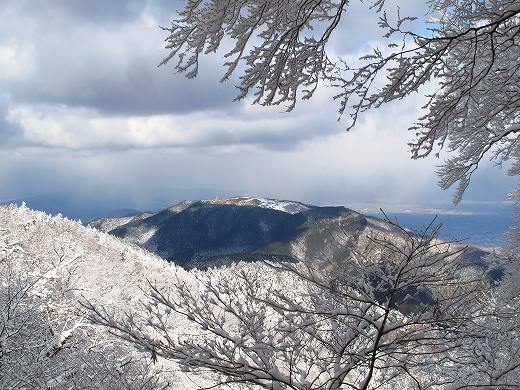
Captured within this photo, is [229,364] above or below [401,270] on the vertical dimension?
below

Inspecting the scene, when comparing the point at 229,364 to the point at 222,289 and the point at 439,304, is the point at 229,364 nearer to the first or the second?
the point at 222,289

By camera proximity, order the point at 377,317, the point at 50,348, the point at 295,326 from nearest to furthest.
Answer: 1. the point at 295,326
2. the point at 377,317
3. the point at 50,348

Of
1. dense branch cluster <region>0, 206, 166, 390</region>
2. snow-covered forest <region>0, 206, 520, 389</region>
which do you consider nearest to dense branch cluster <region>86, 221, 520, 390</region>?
snow-covered forest <region>0, 206, 520, 389</region>

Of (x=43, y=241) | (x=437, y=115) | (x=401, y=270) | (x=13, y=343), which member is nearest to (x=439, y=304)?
(x=401, y=270)

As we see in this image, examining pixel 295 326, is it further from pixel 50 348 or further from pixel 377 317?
pixel 50 348

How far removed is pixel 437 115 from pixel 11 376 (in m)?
14.9

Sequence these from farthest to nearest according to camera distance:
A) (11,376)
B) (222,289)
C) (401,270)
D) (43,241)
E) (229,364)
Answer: (43,241), (11,376), (222,289), (229,364), (401,270)

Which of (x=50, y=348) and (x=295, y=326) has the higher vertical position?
(x=295, y=326)

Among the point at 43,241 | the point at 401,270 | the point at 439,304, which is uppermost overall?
the point at 401,270

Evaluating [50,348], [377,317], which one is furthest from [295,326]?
[50,348]

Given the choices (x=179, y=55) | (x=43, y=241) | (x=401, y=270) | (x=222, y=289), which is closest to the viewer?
(x=401, y=270)

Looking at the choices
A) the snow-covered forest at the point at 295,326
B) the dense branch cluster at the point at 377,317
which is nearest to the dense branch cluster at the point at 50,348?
the snow-covered forest at the point at 295,326

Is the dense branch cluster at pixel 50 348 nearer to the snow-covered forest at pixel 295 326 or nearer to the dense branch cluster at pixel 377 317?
the snow-covered forest at pixel 295 326

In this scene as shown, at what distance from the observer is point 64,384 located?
13867 mm
